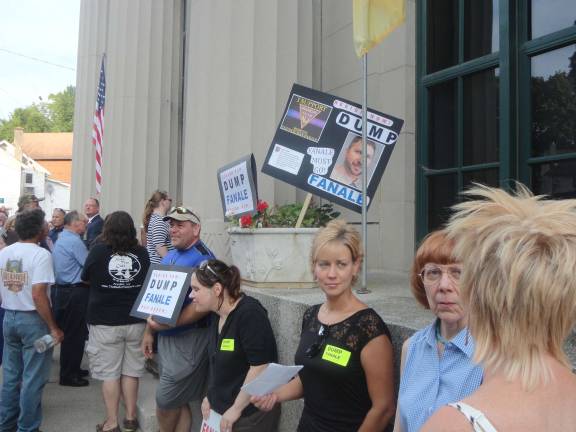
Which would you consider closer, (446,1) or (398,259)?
(446,1)

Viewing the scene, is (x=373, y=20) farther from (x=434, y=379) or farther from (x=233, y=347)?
(x=434, y=379)

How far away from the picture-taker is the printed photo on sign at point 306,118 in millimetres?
4348

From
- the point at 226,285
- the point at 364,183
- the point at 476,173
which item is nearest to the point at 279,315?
the point at 226,285

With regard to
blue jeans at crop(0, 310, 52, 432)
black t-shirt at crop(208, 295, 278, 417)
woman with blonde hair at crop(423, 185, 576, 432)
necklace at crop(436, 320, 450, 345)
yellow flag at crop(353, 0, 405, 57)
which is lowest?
blue jeans at crop(0, 310, 52, 432)

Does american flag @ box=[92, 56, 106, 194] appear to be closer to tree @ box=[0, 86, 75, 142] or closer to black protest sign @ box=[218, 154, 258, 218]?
black protest sign @ box=[218, 154, 258, 218]

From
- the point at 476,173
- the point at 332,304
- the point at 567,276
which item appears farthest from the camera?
the point at 476,173

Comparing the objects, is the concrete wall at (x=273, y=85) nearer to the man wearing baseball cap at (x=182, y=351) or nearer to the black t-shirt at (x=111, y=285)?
the black t-shirt at (x=111, y=285)

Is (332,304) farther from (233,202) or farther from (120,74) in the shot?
(120,74)

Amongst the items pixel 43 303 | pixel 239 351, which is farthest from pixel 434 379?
→ pixel 43 303

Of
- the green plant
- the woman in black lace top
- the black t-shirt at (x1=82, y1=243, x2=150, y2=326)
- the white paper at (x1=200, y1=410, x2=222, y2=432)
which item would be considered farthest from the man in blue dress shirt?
the woman in black lace top

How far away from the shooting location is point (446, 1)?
4.88 metres

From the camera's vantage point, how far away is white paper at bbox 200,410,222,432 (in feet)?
11.3

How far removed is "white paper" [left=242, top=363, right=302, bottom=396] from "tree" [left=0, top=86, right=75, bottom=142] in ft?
266

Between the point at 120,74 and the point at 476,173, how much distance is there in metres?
7.66
